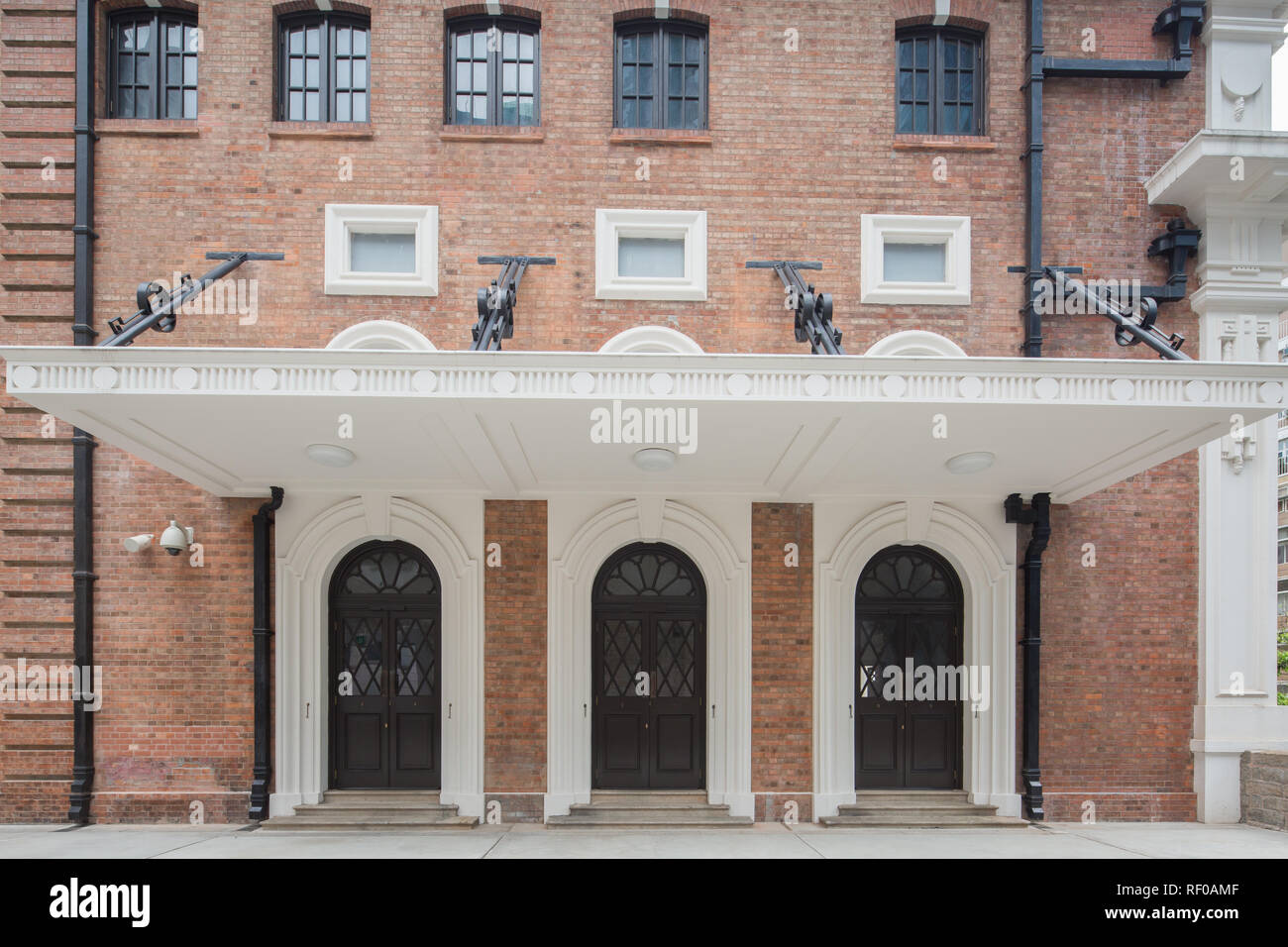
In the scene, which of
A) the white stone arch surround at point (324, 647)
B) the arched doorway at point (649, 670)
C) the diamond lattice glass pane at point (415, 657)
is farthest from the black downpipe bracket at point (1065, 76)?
the diamond lattice glass pane at point (415, 657)

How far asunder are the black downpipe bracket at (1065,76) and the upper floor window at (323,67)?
7.98 m

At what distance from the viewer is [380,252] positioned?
10578 millimetres

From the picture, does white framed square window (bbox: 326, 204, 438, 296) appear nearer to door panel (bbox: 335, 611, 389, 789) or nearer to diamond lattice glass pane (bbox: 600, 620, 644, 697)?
door panel (bbox: 335, 611, 389, 789)

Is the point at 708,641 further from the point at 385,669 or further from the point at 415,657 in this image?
the point at 385,669

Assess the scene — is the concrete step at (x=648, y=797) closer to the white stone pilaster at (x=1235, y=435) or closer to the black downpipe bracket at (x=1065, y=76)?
the white stone pilaster at (x=1235, y=435)

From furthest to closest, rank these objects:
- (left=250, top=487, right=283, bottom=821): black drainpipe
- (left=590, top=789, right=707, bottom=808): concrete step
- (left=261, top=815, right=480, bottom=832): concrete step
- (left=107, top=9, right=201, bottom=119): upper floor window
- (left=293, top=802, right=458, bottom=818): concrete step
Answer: (left=107, top=9, right=201, bottom=119): upper floor window
(left=590, top=789, right=707, bottom=808): concrete step
(left=250, top=487, right=283, bottom=821): black drainpipe
(left=293, top=802, right=458, bottom=818): concrete step
(left=261, top=815, right=480, bottom=832): concrete step

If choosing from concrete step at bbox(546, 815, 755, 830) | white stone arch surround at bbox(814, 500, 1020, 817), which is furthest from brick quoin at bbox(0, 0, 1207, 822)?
concrete step at bbox(546, 815, 755, 830)

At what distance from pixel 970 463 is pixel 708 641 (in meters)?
3.56

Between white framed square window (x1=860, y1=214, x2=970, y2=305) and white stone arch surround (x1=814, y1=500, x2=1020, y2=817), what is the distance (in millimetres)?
2448

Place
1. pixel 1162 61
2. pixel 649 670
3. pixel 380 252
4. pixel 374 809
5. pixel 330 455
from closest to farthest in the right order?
pixel 330 455 → pixel 374 809 → pixel 649 670 → pixel 380 252 → pixel 1162 61

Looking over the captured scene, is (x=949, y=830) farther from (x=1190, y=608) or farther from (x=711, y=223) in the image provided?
(x=711, y=223)

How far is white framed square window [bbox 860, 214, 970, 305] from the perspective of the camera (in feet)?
34.5

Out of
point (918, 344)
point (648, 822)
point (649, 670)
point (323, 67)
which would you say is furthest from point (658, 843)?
point (323, 67)

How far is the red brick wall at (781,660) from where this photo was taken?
10141 mm
